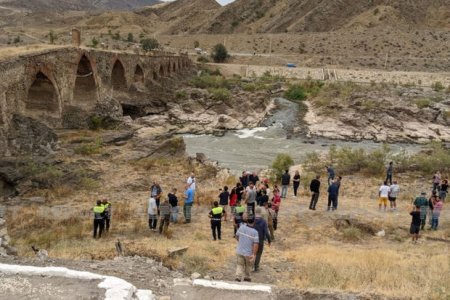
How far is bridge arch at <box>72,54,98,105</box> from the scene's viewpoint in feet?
85.6

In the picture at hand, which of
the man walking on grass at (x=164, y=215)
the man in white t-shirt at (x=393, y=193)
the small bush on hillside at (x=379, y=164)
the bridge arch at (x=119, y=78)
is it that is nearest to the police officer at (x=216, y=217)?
the man walking on grass at (x=164, y=215)

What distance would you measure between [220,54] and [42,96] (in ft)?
131

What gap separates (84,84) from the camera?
87.7ft

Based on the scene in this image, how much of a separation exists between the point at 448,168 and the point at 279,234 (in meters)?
11.7

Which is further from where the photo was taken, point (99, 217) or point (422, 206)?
point (422, 206)

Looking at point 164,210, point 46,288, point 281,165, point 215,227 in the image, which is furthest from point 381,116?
point 46,288

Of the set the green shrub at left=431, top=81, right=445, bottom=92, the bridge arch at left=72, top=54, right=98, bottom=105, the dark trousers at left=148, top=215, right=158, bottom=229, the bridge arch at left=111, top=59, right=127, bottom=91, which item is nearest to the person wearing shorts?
the dark trousers at left=148, top=215, right=158, bottom=229

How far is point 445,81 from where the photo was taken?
1854 inches

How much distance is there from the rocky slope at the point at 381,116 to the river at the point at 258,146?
57.8 inches

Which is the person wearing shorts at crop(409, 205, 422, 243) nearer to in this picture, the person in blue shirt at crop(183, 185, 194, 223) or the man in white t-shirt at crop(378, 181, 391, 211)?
the man in white t-shirt at crop(378, 181, 391, 211)

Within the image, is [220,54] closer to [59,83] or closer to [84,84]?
[84,84]

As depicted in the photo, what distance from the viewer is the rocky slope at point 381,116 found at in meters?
31.8

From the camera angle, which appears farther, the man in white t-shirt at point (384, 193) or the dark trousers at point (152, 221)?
the man in white t-shirt at point (384, 193)

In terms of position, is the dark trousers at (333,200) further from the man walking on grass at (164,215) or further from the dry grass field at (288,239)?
the man walking on grass at (164,215)
